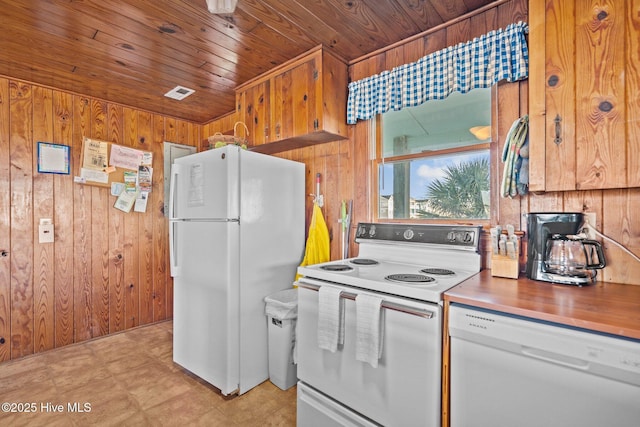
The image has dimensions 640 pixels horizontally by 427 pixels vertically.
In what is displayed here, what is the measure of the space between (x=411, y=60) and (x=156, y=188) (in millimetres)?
2801

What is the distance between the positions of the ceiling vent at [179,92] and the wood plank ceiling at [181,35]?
0.28 feet

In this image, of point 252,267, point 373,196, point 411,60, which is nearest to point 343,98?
point 411,60

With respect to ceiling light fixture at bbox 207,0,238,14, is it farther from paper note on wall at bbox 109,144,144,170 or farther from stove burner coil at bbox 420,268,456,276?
paper note on wall at bbox 109,144,144,170

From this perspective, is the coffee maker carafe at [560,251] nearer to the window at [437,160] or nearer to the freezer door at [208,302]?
the window at [437,160]

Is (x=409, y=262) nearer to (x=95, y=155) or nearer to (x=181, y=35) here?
(x=181, y=35)

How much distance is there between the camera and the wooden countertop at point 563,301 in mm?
912

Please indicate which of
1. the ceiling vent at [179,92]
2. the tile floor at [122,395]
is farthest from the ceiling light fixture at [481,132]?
the ceiling vent at [179,92]

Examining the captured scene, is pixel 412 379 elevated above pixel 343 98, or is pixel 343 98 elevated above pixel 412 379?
pixel 343 98

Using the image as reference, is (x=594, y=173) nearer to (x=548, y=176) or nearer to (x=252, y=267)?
(x=548, y=176)

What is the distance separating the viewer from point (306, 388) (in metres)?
1.65

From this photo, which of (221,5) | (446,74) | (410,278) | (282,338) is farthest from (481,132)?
(282,338)

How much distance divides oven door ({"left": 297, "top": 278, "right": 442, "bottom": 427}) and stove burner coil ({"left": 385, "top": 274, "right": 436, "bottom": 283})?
13 cm

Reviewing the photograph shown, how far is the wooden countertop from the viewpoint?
35.9 inches

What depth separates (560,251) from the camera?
138cm
